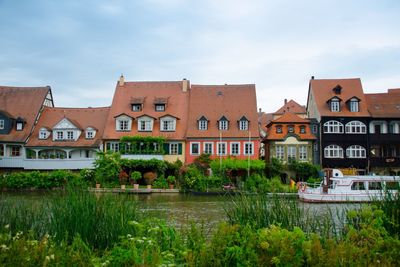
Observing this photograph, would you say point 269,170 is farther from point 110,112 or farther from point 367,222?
point 367,222

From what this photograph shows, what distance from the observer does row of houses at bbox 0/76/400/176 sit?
47.8 metres

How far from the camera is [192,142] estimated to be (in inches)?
1889

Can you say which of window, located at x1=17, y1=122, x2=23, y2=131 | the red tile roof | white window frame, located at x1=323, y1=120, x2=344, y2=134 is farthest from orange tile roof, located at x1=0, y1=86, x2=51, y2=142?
white window frame, located at x1=323, y1=120, x2=344, y2=134

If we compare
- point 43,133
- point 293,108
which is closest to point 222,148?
point 43,133

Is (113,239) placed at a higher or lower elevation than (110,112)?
lower

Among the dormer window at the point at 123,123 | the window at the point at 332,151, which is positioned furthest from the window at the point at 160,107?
the window at the point at 332,151

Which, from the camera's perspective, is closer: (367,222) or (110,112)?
(367,222)

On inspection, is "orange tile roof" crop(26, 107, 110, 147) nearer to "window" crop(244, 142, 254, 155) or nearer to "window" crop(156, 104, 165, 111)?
"window" crop(156, 104, 165, 111)

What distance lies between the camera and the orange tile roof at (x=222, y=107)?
1898 inches

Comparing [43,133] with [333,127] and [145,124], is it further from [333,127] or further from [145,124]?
[333,127]

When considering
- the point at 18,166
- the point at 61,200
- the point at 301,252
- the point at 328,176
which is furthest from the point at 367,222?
the point at 18,166

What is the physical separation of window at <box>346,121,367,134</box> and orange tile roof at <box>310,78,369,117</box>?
36.5 inches

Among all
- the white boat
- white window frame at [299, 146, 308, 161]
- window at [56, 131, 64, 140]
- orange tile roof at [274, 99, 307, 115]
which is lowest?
the white boat

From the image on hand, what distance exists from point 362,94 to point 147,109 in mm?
25963
